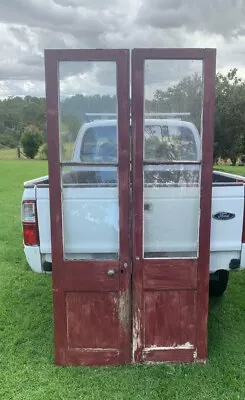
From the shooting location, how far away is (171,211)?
330 centimetres

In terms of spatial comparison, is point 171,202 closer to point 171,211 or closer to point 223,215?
point 171,211

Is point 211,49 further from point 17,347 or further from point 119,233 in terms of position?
point 17,347

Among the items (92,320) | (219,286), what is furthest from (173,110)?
(219,286)

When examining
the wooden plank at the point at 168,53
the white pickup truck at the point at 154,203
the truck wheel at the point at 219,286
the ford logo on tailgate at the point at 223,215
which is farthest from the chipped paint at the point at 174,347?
the wooden plank at the point at 168,53

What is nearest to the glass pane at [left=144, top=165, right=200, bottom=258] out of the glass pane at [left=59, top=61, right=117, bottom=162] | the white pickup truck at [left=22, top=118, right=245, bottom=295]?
the white pickup truck at [left=22, top=118, right=245, bottom=295]

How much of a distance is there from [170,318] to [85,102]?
5.83 feet

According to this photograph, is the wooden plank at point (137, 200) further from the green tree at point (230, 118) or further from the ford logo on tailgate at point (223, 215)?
the green tree at point (230, 118)

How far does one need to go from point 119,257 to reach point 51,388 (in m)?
1.09

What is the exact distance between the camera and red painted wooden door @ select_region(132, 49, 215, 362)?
3027 millimetres

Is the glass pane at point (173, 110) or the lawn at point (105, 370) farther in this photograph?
→ the lawn at point (105, 370)

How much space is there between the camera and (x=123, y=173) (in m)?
3.13

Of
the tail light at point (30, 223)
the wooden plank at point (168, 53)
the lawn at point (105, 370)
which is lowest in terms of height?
the lawn at point (105, 370)

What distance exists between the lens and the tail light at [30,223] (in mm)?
3529

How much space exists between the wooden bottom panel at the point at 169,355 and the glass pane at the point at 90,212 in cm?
85
